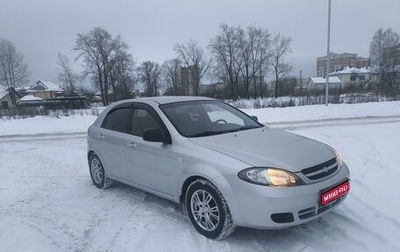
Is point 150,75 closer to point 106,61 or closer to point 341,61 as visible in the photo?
point 106,61

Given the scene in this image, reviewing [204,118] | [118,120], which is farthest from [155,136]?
[118,120]

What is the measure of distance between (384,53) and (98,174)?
239 ft

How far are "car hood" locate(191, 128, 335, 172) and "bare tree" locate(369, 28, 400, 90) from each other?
6804 cm

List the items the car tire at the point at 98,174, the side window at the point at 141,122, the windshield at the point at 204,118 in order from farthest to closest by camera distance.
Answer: the car tire at the point at 98,174 → the side window at the point at 141,122 → the windshield at the point at 204,118

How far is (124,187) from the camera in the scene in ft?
19.8

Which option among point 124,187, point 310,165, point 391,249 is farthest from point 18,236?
point 391,249

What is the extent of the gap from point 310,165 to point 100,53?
218 feet

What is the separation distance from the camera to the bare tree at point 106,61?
64.3 m

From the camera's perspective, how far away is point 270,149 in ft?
12.3

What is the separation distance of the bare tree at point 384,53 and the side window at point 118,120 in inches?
2683

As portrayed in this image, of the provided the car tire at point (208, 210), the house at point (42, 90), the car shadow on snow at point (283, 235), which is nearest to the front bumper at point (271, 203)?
the car tire at point (208, 210)

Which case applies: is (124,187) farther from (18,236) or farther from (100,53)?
(100,53)

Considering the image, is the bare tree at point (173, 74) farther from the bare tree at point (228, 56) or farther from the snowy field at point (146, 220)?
the snowy field at point (146, 220)

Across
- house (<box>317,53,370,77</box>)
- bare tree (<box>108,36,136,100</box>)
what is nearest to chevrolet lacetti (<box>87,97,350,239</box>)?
bare tree (<box>108,36,136,100</box>)
